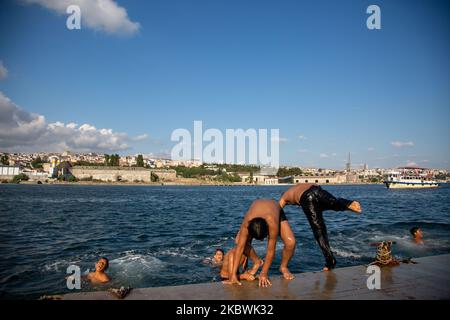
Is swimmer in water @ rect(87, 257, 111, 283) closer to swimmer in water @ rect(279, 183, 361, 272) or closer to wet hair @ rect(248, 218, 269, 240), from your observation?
wet hair @ rect(248, 218, 269, 240)

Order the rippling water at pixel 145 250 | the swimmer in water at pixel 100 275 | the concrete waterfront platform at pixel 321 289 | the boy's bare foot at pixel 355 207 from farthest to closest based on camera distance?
the rippling water at pixel 145 250 → the swimmer in water at pixel 100 275 → the boy's bare foot at pixel 355 207 → the concrete waterfront platform at pixel 321 289

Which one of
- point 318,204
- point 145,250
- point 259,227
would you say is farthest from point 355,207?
point 145,250

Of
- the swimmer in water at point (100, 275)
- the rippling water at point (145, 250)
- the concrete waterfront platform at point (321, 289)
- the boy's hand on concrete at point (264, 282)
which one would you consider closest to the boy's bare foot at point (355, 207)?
the concrete waterfront platform at point (321, 289)

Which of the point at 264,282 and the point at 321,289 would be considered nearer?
the point at 321,289

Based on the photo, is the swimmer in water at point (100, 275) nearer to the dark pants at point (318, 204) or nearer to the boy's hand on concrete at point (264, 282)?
the boy's hand on concrete at point (264, 282)

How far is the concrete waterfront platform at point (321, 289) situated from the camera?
5.52 metres

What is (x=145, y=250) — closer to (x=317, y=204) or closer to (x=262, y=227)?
(x=317, y=204)

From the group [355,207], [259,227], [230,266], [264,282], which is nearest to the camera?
[264,282]

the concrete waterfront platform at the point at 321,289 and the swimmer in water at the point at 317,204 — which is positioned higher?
the swimmer in water at the point at 317,204

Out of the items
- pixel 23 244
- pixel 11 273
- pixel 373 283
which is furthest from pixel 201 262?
pixel 23 244

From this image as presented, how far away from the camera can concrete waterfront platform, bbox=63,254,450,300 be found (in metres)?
5.52

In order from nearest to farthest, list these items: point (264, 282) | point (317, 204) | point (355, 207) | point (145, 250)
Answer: point (264, 282)
point (355, 207)
point (317, 204)
point (145, 250)

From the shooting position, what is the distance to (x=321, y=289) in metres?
5.94
